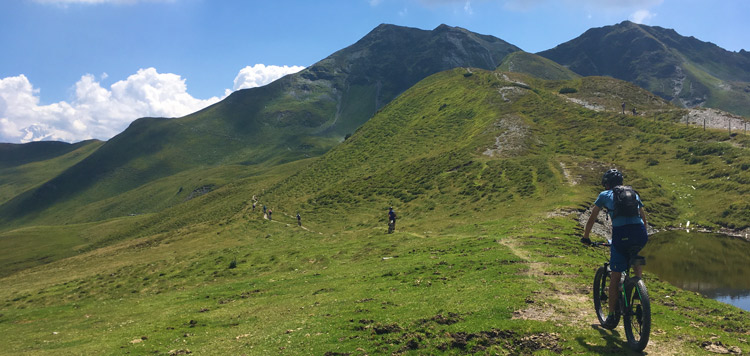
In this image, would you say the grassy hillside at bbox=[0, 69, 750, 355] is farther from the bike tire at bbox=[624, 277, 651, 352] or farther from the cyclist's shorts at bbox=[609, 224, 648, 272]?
the cyclist's shorts at bbox=[609, 224, 648, 272]

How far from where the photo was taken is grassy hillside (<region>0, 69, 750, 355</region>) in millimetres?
15039

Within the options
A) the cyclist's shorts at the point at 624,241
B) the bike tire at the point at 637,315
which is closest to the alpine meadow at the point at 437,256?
the bike tire at the point at 637,315

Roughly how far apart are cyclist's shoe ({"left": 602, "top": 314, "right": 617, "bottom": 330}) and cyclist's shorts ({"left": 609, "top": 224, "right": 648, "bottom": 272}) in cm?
159

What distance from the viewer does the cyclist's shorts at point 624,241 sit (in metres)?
10.9

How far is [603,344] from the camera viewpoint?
1150 centimetres

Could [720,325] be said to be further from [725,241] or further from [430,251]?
[725,241]

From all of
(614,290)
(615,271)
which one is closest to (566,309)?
(614,290)

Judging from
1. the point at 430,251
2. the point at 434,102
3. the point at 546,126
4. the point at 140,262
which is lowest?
the point at 140,262

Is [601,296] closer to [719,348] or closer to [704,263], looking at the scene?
[719,348]

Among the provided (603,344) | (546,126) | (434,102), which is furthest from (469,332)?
(434,102)

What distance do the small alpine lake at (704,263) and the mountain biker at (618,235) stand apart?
18.3 m

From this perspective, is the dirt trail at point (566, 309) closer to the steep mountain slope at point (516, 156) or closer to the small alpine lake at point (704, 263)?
the small alpine lake at point (704, 263)

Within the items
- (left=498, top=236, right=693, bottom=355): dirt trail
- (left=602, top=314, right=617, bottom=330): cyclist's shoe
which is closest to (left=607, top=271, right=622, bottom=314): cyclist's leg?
(left=602, top=314, right=617, bottom=330): cyclist's shoe

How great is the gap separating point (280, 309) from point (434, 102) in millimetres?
126247
